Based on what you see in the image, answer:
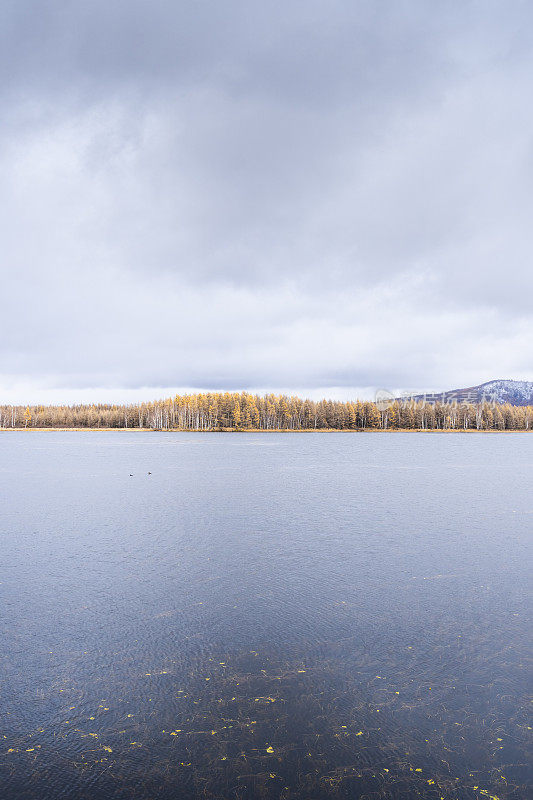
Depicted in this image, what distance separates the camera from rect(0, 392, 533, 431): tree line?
499 feet

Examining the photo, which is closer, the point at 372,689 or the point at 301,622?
the point at 372,689

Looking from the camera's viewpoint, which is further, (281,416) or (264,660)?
(281,416)

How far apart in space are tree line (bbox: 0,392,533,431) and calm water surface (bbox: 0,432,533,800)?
132654 millimetres

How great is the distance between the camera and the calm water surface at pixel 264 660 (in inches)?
192

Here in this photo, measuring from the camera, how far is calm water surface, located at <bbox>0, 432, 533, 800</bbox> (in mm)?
4875

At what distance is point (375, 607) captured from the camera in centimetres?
909

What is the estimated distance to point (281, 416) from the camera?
514ft

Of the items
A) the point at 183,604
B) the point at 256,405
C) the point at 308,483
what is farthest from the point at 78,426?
the point at 183,604

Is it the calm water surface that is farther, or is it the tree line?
the tree line

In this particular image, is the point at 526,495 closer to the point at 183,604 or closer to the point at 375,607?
the point at 375,607

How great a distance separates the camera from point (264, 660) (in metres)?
7.04

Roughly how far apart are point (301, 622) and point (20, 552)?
8.45 m

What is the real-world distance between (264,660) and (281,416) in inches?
5898

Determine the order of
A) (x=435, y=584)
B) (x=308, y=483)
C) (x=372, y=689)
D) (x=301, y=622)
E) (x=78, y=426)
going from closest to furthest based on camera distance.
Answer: (x=372, y=689) → (x=301, y=622) → (x=435, y=584) → (x=308, y=483) → (x=78, y=426)
